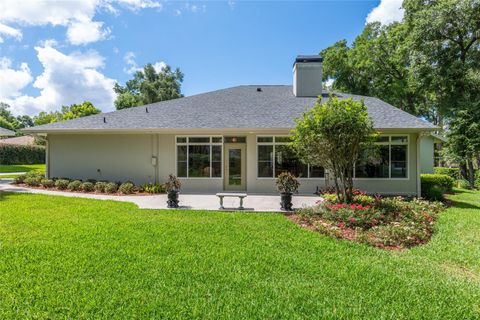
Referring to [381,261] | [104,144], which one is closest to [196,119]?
[104,144]

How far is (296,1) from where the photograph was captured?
41.1ft

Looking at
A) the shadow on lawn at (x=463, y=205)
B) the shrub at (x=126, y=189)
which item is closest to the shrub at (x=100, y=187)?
the shrub at (x=126, y=189)

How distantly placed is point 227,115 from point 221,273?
10.4 m

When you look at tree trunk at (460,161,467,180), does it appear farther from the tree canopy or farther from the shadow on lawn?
the shadow on lawn

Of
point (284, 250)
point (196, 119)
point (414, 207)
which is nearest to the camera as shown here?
point (284, 250)

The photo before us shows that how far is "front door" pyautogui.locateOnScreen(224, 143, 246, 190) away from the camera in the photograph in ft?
43.5

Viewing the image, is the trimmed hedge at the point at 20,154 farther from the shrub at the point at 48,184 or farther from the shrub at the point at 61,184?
the shrub at the point at 61,184

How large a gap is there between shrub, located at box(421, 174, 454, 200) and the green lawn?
17.8 feet

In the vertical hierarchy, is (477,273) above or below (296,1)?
below

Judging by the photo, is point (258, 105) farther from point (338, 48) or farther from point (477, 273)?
point (338, 48)

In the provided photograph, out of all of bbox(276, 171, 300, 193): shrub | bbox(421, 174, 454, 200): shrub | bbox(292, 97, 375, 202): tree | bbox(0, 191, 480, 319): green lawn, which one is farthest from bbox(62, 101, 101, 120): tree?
bbox(421, 174, 454, 200): shrub

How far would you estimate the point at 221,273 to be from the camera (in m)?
4.11

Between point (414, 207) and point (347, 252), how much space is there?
17.0 feet

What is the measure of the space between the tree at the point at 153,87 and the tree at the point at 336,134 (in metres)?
26.9
